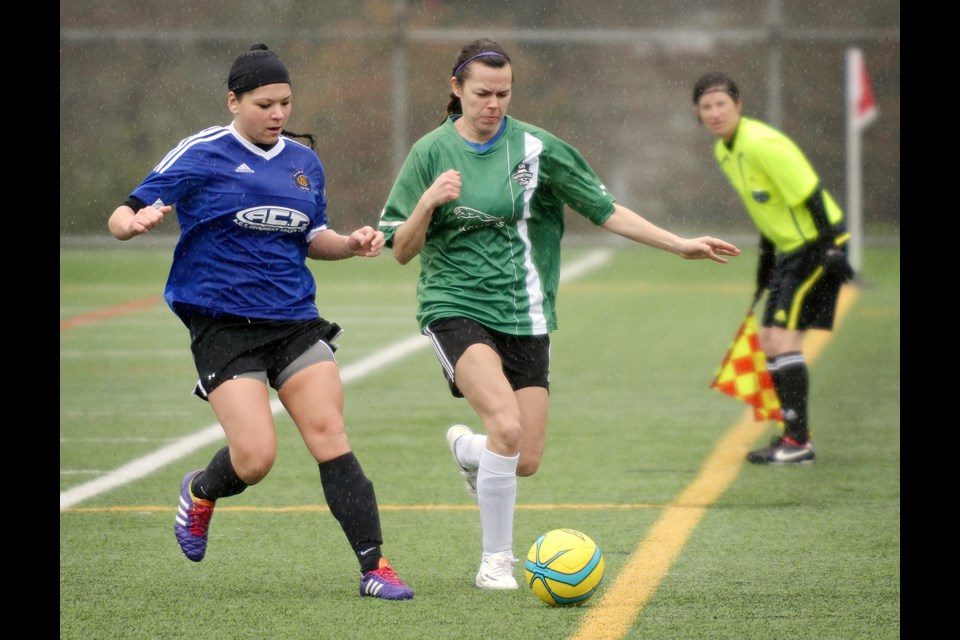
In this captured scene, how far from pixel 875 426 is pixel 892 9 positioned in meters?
16.0

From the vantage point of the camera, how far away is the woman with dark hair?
5602 millimetres

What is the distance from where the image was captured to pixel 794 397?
332 inches

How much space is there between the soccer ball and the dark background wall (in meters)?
18.7

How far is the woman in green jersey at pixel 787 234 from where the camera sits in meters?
8.24

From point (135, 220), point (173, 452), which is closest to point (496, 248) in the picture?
point (135, 220)

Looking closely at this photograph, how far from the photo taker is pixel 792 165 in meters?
8.23

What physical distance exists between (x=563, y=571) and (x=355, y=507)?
79 centimetres

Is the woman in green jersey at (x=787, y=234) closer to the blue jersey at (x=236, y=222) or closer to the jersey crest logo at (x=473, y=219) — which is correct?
A: the jersey crest logo at (x=473, y=219)

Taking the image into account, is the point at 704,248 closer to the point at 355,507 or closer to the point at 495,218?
the point at 495,218

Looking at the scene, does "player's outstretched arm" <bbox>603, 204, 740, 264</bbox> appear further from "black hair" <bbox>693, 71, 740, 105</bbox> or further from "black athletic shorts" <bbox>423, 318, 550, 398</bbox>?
"black hair" <bbox>693, 71, 740, 105</bbox>

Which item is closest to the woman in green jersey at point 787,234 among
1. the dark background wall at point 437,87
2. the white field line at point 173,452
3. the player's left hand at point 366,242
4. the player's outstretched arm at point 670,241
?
the player's outstretched arm at point 670,241

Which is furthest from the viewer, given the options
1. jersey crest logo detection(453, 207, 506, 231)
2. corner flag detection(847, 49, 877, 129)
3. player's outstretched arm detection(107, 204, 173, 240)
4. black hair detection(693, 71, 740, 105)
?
corner flag detection(847, 49, 877, 129)

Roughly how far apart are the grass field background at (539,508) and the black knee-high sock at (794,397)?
0.85 ft

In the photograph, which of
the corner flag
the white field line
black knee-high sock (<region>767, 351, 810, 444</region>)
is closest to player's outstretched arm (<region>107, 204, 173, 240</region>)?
the white field line
